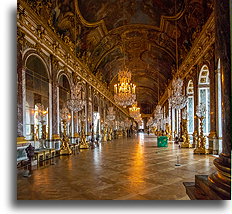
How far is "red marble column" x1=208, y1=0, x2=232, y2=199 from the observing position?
211 centimetres

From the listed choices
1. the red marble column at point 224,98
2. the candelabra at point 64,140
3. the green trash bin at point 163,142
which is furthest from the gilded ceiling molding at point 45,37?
the green trash bin at point 163,142

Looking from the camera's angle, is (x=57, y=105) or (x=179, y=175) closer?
(x=179, y=175)

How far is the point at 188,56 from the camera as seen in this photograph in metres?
13.2

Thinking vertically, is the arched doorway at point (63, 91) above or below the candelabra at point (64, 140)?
above

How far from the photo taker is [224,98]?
7.34 ft

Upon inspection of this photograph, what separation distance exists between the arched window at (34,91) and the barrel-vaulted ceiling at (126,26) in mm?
2213

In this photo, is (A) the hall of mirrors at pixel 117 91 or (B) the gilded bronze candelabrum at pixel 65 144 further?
(B) the gilded bronze candelabrum at pixel 65 144

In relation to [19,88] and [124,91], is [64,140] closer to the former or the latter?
[19,88]

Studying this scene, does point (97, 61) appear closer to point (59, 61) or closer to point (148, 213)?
point (59, 61)

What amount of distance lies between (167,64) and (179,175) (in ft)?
56.2

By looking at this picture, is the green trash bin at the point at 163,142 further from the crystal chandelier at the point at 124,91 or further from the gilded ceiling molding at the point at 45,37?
the gilded ceiling molding at the point at 45,37

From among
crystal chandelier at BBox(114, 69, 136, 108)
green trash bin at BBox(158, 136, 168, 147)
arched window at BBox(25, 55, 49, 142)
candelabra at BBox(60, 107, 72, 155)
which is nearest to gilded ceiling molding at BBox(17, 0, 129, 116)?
arched window at BBox(25, 55, 49, 142)

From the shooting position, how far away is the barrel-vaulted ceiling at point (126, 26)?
34.8ft

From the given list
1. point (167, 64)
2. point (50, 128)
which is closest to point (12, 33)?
point (50, 128)
